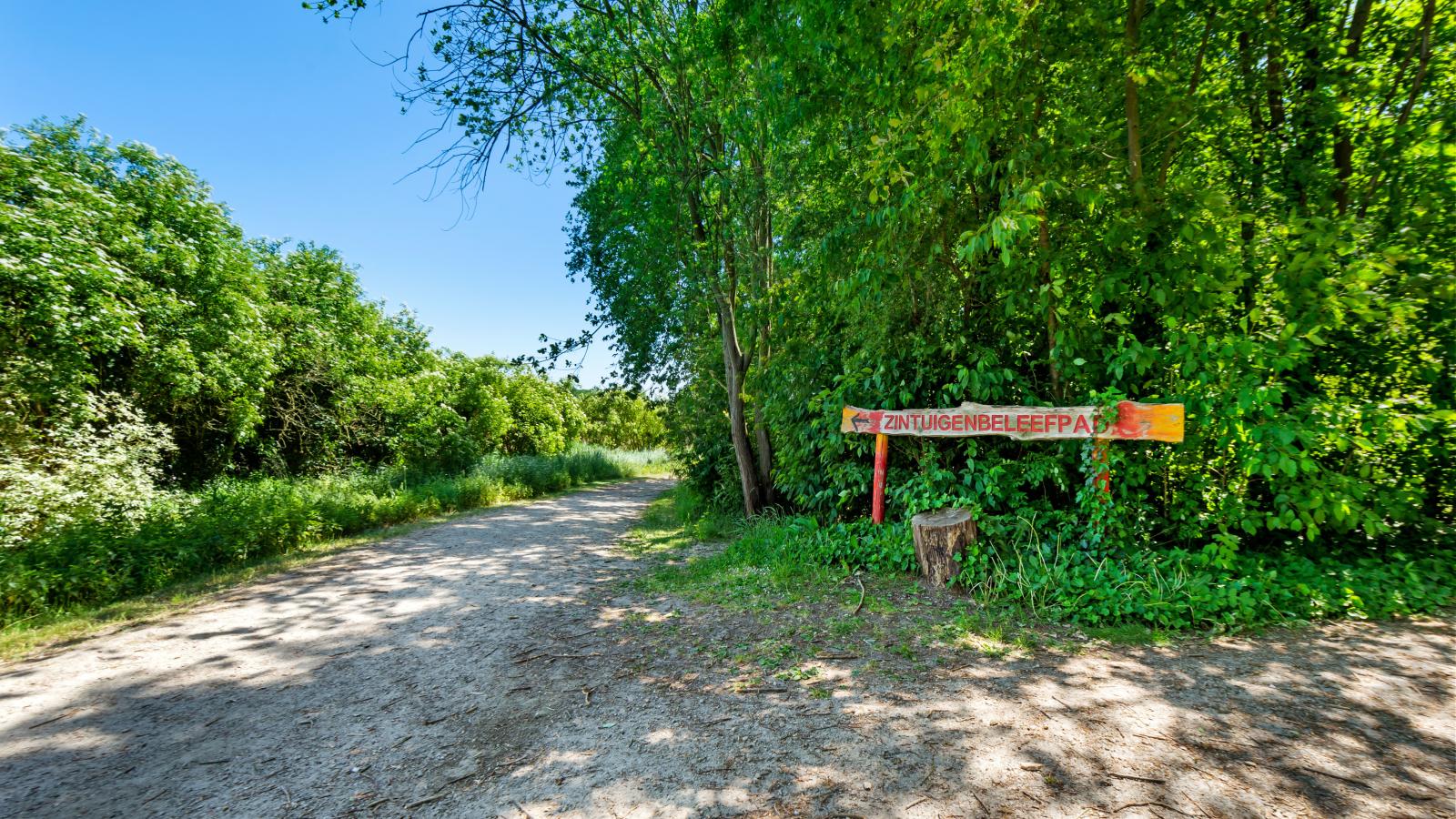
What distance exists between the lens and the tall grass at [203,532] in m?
4.89

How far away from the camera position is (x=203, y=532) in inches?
248

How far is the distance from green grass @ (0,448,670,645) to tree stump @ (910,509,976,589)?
750 cm

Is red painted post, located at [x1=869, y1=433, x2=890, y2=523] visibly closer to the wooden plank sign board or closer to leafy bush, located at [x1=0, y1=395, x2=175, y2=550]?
the wooden plank sign board

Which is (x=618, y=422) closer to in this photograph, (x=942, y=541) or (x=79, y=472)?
(x=79, y=472)

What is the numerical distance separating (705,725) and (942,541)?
2905 mm

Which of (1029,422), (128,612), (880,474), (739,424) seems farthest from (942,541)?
(128,612)

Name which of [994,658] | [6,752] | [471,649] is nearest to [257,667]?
[6,752]

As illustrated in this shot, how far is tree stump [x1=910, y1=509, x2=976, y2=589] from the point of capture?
4.73 meters

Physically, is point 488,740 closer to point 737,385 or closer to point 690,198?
point 737,385

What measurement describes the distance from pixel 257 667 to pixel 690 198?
746 centimetres

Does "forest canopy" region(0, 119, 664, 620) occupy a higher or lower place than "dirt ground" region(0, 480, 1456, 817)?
higher

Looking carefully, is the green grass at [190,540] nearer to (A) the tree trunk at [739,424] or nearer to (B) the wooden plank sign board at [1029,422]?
(A) the tree trunk at [739,424]

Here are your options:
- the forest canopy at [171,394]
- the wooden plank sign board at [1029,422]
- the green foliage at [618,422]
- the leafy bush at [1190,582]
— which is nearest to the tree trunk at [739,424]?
the wooden plank sign board at [1029,422]

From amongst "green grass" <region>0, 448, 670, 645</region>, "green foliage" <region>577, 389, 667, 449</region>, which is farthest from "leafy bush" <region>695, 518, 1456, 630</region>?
"green foliage" <region>577, 389, 667, 449</region>
